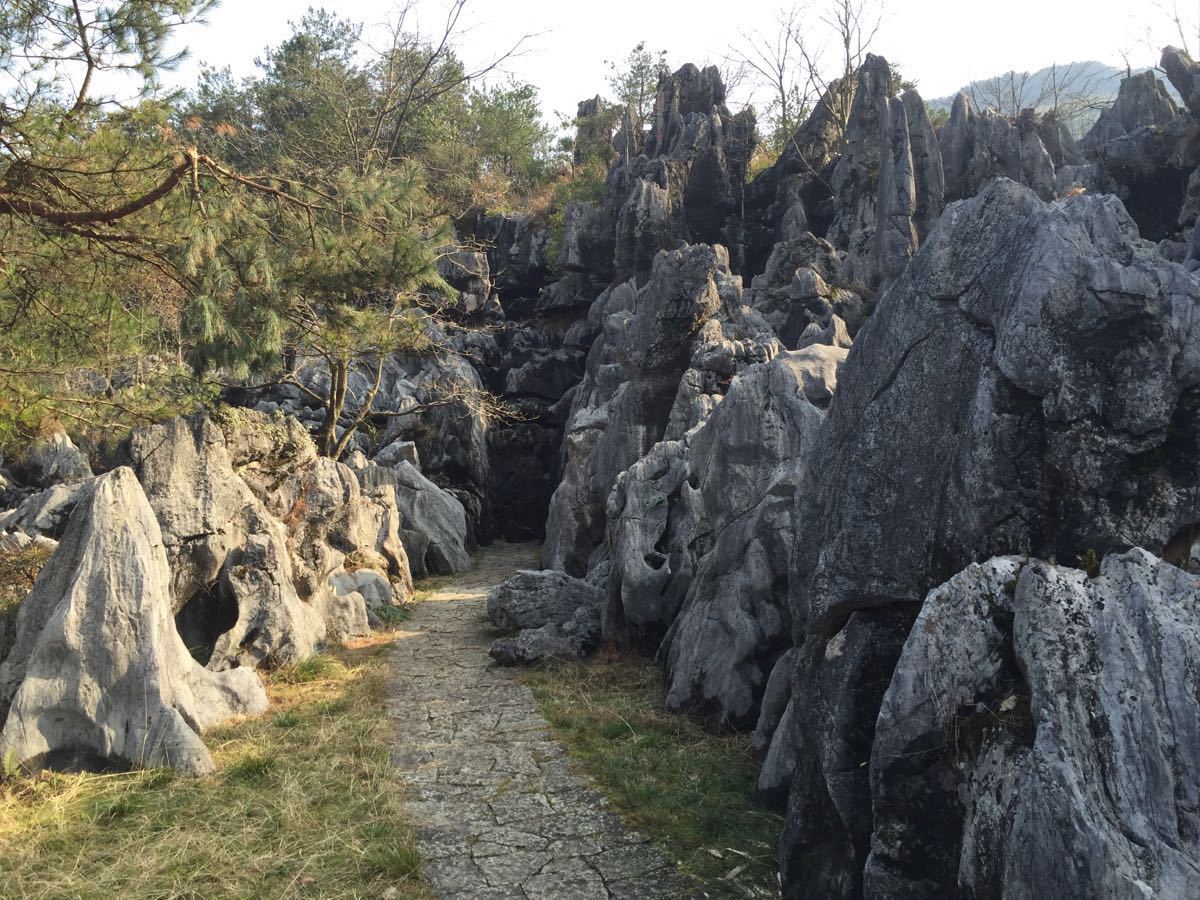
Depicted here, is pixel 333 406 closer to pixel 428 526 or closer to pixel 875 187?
pixel 428 526

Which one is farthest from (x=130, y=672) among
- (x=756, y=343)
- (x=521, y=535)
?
(x=521, y=535)

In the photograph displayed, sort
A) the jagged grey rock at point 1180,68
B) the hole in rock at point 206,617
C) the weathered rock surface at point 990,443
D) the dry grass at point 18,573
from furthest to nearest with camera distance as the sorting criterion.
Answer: the jagged grey rock at point 1180,68 → the hole in rock at point 206,617 → the dry grass at point 18,573 → the weathered rock surface at point 990,443

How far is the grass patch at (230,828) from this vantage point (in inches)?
185

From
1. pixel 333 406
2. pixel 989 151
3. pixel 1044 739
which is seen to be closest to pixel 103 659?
pixel 1044 739

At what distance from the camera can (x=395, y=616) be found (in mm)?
12734

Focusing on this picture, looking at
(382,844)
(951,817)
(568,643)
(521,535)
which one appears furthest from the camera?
(521,535)

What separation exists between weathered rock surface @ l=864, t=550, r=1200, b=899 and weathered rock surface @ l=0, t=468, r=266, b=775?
4911mm

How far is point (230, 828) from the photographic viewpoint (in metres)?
5.37

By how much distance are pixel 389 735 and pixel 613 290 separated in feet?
76.6

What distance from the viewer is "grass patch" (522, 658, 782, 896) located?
16.4ft

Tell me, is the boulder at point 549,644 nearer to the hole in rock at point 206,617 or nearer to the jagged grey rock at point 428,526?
the hole in rock at point 206,617

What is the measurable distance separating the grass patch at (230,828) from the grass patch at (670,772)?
1464mm

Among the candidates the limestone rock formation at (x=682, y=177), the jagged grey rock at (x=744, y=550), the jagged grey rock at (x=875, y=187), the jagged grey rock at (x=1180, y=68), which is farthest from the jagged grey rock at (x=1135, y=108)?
the jagged grey rock at (x=744, y=550)

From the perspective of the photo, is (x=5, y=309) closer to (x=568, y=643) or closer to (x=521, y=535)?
(x=568, y=643)
